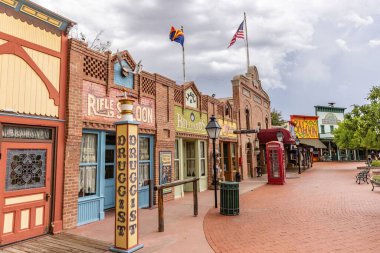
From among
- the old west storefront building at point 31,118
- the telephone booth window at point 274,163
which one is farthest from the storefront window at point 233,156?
Result: the old west storefront building at point 31,118

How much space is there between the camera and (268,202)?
10492 millimetres

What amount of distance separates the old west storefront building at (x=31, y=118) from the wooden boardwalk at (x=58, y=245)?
246 mm

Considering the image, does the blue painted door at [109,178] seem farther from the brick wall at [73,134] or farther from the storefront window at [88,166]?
the brick wall at [73,134]

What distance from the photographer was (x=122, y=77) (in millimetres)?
8859

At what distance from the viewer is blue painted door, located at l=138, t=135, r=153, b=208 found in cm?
965

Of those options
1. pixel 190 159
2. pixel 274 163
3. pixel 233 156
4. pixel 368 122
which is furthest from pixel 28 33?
pixel 368 122

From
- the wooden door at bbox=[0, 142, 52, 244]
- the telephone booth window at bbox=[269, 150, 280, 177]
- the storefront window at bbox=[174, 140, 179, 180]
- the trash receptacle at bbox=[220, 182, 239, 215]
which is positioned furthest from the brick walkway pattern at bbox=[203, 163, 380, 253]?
the telephone booth window at bbox=[269, 150, 280, 177]

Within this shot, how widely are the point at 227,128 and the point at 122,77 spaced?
9365mm

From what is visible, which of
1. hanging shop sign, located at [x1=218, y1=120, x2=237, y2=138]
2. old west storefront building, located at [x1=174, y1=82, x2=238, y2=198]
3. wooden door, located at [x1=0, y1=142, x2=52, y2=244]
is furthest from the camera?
hanging shop sign, located at [x1=218, y1=120, x2=237, y2=138]

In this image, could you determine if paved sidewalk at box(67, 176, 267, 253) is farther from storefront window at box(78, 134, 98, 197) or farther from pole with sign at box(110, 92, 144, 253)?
storefront window at box(78, 134, 98, 197)

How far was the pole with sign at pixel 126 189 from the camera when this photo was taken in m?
5.25

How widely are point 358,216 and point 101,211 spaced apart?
7.43m

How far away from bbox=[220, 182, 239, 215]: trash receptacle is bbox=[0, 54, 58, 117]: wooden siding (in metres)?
5.32

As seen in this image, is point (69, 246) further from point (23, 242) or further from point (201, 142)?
point (201, 142)
